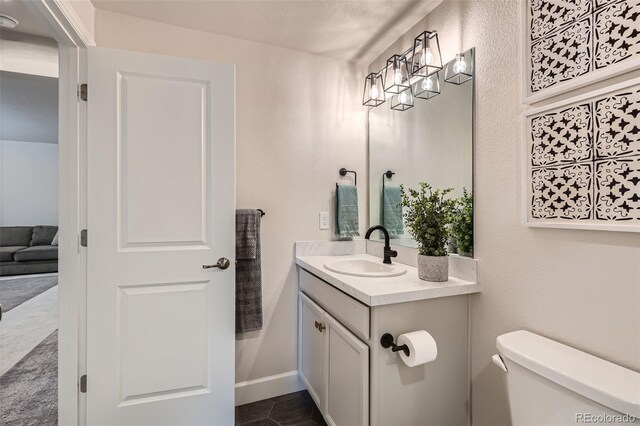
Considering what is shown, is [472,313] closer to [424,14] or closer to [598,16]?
[598,16]

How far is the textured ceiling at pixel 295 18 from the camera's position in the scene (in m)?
1.61

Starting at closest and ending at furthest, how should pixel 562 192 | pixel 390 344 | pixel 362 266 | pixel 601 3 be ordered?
pixel 601 3 < pixel 562 192 < pixel 390 344 < pixel 362 266

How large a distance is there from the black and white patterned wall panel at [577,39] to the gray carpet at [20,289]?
527 cm

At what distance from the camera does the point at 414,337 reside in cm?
115

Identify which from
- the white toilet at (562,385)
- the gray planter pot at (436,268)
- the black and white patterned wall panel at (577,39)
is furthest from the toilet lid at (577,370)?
the black and white patterned wall panel at (577,39)

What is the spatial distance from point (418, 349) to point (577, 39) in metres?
1.20

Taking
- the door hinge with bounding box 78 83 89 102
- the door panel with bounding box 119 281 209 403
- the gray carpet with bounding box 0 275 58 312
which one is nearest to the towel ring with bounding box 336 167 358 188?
the door panel with bounding box 119 281 209 403

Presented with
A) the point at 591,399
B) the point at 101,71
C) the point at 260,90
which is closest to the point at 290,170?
the point at 260,90

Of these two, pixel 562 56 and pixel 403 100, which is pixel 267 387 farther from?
pixel 562 56

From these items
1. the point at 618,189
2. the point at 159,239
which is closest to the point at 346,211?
the point at 159,239

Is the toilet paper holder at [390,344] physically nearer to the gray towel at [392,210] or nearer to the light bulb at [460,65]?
the gray towel at [392,210]

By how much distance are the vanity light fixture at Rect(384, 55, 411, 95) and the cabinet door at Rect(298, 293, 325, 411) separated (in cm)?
138

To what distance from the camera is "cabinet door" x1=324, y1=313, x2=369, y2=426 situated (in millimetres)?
1231

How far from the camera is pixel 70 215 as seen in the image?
4.83 ft
